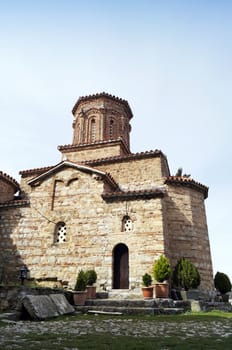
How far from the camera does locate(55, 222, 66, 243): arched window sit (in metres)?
12.2

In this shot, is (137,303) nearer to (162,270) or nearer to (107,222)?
(162,270)

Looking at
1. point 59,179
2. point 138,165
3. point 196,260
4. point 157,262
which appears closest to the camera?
point 157,262

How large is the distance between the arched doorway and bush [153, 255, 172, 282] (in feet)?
5.13

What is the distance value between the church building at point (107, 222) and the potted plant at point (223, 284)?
79cm

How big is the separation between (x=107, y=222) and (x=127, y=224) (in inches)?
33.6

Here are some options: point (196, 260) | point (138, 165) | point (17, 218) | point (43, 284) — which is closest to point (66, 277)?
point (43, 284)

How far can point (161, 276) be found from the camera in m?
9.57

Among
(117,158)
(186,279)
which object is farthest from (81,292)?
(117,158)

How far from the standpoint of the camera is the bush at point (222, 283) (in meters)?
12.9

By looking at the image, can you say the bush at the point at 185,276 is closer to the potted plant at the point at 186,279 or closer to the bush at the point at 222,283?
the potted plant at the point at 186,279

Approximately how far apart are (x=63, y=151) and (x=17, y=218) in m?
5.80

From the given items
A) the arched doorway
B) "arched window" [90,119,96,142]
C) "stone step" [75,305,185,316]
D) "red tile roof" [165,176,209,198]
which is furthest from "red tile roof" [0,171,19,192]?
"stone step" [75,305,185,316]

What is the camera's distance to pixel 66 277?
11.2 metres

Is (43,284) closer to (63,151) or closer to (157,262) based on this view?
(157,262)
